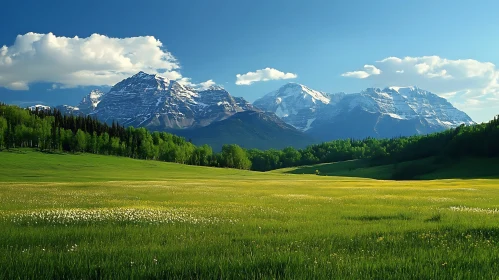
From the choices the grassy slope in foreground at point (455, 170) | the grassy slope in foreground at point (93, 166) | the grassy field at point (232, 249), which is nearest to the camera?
the grassy field at point (232, 249)

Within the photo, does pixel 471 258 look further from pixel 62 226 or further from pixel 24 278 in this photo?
pixel 62 226

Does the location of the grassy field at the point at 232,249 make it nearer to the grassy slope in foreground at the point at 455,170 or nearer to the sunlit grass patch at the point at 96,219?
the sunlit grass patch at the point at 96,219

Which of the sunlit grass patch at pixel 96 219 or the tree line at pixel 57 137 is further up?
the tree line at pixel 57 137

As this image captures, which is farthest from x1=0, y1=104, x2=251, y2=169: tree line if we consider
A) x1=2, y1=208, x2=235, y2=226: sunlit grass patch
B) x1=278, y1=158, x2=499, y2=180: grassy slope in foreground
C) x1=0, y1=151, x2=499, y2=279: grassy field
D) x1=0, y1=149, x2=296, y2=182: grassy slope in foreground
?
x1=0, y1=151, x2=499, y2=279: grassy field

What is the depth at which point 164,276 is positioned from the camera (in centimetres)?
723

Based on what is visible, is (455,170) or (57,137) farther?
(57,137)

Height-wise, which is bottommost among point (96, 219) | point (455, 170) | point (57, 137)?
point (455, 170)

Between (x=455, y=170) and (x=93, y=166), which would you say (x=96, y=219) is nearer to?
(x=93, y=166)

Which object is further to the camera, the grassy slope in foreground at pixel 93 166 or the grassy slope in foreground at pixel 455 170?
the grassy slope in foreground at pixel 455 170

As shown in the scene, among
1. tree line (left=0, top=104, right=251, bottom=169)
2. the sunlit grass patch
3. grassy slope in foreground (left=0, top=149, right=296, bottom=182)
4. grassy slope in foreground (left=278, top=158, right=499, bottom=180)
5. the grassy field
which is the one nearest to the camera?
the grassy field

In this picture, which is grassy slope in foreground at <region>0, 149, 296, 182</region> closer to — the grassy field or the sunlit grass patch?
the sunlit grass patch

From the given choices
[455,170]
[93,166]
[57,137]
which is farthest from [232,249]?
[57,137]

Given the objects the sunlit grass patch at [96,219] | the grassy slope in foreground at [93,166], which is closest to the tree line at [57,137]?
the grassy slope in foreground at [93,166]

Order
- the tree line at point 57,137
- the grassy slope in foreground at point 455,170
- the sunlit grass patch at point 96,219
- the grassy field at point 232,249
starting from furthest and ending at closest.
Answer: the tree line at point 57,137 → the grassy slope in foreground at point 455,170 → the sunlit grass patch at point 96,219 → the grassy field at point 232,249
